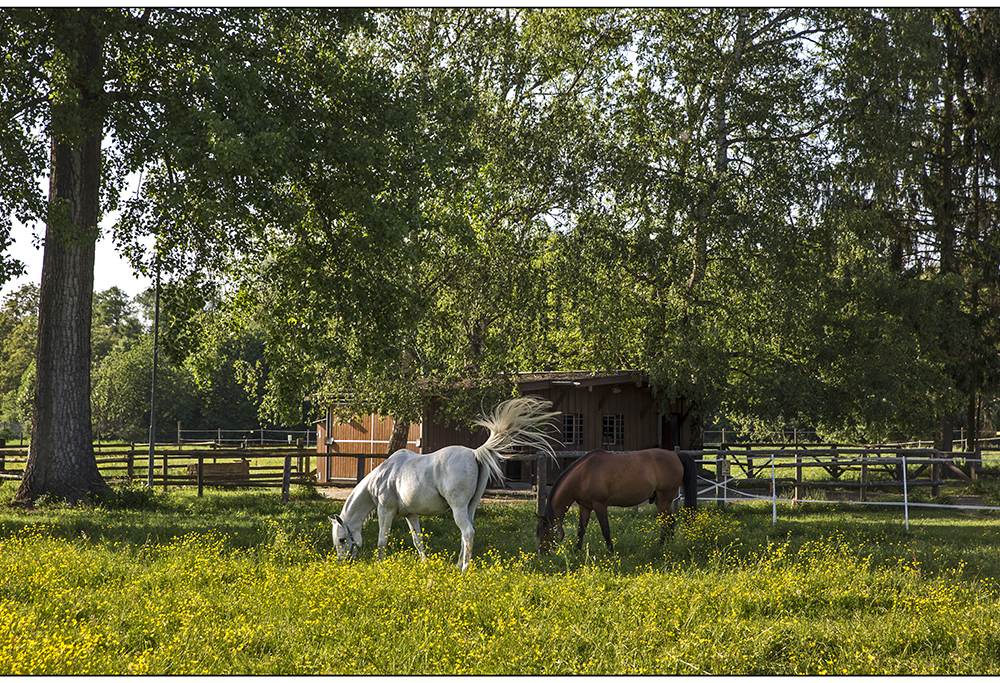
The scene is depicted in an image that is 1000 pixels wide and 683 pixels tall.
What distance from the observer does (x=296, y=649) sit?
5844mm

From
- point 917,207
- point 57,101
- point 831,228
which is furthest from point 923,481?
point 57,101

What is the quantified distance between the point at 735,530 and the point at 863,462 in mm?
5121

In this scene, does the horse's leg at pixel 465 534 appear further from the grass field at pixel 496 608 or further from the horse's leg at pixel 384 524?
the horse's leg at pixel 384 524

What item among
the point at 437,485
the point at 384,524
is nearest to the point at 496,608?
the point at 437,485

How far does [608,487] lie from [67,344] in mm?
10481

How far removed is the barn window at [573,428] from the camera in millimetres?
24203

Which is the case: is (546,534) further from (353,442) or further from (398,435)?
(353,442)

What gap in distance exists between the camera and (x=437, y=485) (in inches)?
372

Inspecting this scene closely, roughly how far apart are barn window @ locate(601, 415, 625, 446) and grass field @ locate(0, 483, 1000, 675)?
45.2ft

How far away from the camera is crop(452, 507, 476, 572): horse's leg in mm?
9031

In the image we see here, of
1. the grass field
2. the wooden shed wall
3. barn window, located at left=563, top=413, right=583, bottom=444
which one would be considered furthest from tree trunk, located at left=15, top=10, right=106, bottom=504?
barn window, located at left=563, top=413, right=583, bottom=444

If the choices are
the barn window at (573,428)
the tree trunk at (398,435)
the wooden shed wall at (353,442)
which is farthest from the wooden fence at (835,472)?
the wooden shed wall at (353,442)

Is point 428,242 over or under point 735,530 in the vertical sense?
over

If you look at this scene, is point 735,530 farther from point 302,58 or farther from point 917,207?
point 917,207
